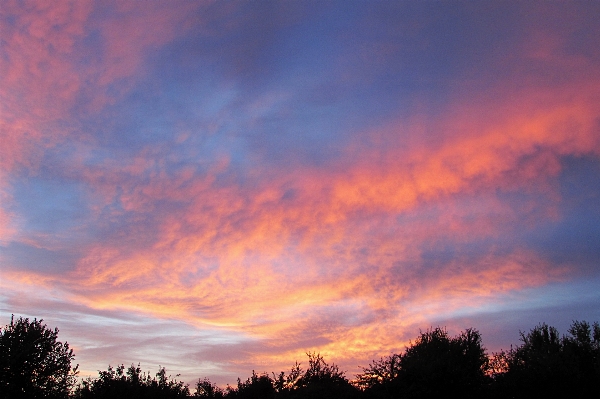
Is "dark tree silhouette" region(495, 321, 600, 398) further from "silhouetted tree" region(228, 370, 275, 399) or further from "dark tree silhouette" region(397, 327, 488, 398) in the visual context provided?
"silhouetted tree" region(228, 370, 275, 399)

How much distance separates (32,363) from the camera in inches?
1709

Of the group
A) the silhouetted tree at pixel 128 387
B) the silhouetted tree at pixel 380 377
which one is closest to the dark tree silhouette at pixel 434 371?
the silhouetted tree at pixel 380 377

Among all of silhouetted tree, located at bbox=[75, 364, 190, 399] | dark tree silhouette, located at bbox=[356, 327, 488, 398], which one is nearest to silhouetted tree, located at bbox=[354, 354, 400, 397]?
dark tree silhouette, located at bbox=[356, 327, 488, 398]

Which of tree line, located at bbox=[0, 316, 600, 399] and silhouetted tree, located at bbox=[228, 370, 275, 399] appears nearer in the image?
tree line, located at bbox=[0, 316, 600, 399]

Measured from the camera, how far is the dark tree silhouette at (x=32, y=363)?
4119 cm

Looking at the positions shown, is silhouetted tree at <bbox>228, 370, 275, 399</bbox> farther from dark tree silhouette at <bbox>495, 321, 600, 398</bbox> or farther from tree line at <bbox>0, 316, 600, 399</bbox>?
dark tree silhouette at <bbox>495, 321, 600, 398</bbox>

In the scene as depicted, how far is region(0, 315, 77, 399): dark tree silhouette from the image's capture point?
41194mm

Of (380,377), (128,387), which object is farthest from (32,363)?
(380,377)

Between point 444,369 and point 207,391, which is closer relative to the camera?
point 444,369

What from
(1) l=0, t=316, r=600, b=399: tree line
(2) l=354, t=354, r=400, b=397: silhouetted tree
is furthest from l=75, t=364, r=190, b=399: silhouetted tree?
(2) l=354, t=354, r=400, b=397: silhouetted tree

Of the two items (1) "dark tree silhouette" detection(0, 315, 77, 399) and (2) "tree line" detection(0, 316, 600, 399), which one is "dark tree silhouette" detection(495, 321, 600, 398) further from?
(1) "dark tree silhouette" detection(0, 315, 77, 399)

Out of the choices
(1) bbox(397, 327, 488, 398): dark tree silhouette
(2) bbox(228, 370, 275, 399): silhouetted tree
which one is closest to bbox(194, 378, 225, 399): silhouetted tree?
(2) bbox(228, 370, 275, 399): silhouetted tree

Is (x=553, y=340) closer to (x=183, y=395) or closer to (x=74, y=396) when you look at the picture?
(x=183, y=395)

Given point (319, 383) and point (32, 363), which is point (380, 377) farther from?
point (32, 363)
